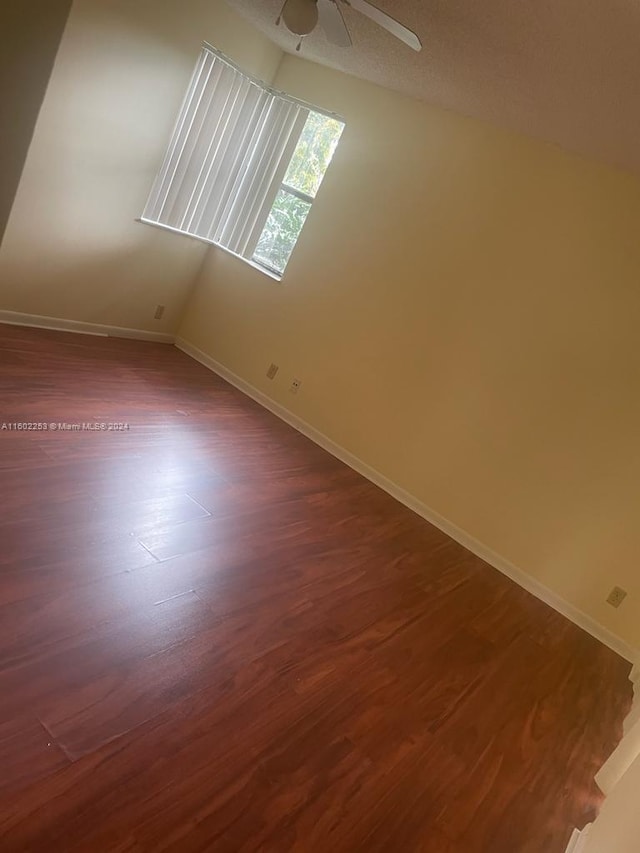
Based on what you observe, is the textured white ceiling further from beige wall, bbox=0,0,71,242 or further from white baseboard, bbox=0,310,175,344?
white baseboard, bbox=0,310,175,344

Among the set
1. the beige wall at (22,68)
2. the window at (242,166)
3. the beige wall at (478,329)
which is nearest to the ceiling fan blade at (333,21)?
the beige wall at (478,329)

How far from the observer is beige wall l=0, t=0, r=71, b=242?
3244 millimetres

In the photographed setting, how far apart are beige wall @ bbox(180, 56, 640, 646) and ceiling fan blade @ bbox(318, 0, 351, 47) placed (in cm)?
150

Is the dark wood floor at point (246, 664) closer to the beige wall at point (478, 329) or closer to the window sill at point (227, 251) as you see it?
the beige wall at point (478, 329)

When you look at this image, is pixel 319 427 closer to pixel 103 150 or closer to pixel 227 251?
pixel 227 251

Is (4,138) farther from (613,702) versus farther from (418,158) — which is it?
(613,702)

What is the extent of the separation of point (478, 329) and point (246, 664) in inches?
102

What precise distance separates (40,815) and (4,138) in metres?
3.43

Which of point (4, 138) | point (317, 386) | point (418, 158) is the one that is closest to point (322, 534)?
point (317, 386)

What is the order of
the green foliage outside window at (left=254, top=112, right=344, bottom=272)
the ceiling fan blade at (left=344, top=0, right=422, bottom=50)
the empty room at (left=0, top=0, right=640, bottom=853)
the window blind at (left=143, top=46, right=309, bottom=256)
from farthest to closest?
the green foliage outside window at (left=254, top=112, right=344, bottom=272)
the window blind at (left=143, top=46, right=309, bottom=256)
the ceiling fan blade at (left=344, top=0, right=422, bottom=50)
the empty room at (left=0, top=0, right=640, bottom=853)

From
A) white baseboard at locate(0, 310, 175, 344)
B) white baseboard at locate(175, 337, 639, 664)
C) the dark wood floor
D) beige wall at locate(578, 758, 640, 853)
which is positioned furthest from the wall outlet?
white baseboard at locate(0, 310, 175, 344)

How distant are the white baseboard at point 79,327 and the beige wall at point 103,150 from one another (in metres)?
0.04

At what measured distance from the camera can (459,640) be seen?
2.89 meters

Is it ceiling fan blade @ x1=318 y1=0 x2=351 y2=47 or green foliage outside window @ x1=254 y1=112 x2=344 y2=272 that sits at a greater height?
ceiling fan blade @ x1=318 y1=0 x2=351 y2=47
